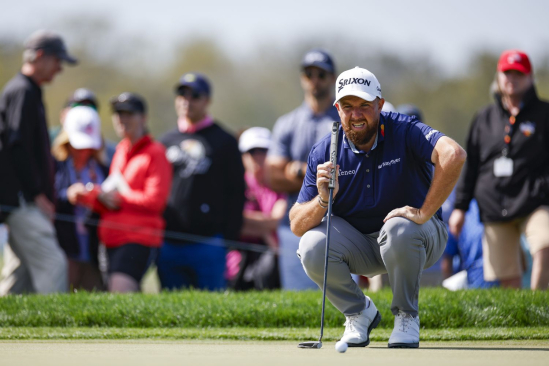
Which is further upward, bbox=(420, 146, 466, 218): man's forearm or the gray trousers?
bbox=(420, 146, 466, 218): man's forearm

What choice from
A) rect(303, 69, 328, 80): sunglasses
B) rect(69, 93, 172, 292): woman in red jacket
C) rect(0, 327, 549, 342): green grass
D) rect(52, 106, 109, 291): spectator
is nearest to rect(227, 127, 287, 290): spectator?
rect(69, 93, 172, 292): woman in red jacket

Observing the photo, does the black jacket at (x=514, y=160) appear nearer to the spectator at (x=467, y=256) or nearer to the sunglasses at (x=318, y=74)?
the spectator at (x=467, y=256)

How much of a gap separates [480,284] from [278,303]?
3.35 meters

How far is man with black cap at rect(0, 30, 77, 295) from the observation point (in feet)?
29.5

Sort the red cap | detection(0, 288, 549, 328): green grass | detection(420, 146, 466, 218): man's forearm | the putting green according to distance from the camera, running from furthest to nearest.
Answer: the red cap < detection(0, 288, 549, 328): green grass < detection(420, 146, 466, 218): man's forearm < the putting green

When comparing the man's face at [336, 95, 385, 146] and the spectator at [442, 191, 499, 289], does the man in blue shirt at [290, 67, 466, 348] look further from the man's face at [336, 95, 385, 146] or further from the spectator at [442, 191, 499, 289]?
the spectator at [442, 191, 499, 289]

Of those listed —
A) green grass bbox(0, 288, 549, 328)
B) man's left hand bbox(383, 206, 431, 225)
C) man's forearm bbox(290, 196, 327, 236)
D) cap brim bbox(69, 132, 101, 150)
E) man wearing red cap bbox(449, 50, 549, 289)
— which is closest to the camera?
man's left hand bbox(383, 206, 431, 225)

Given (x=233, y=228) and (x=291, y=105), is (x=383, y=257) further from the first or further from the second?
(x=291, y=105)

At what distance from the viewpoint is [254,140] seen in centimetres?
1136

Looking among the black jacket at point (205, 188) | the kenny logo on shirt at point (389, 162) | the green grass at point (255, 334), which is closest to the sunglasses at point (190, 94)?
the black jacket at point (205, 188)

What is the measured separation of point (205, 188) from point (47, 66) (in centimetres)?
213

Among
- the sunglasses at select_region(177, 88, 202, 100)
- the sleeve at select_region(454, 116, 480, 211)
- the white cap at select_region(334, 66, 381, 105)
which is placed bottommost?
the sleeve at select_region(454, 116, 480, 211)

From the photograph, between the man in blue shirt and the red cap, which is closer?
the man in blue shirt

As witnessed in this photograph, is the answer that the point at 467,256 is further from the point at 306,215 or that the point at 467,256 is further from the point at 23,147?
the point at 23,147
